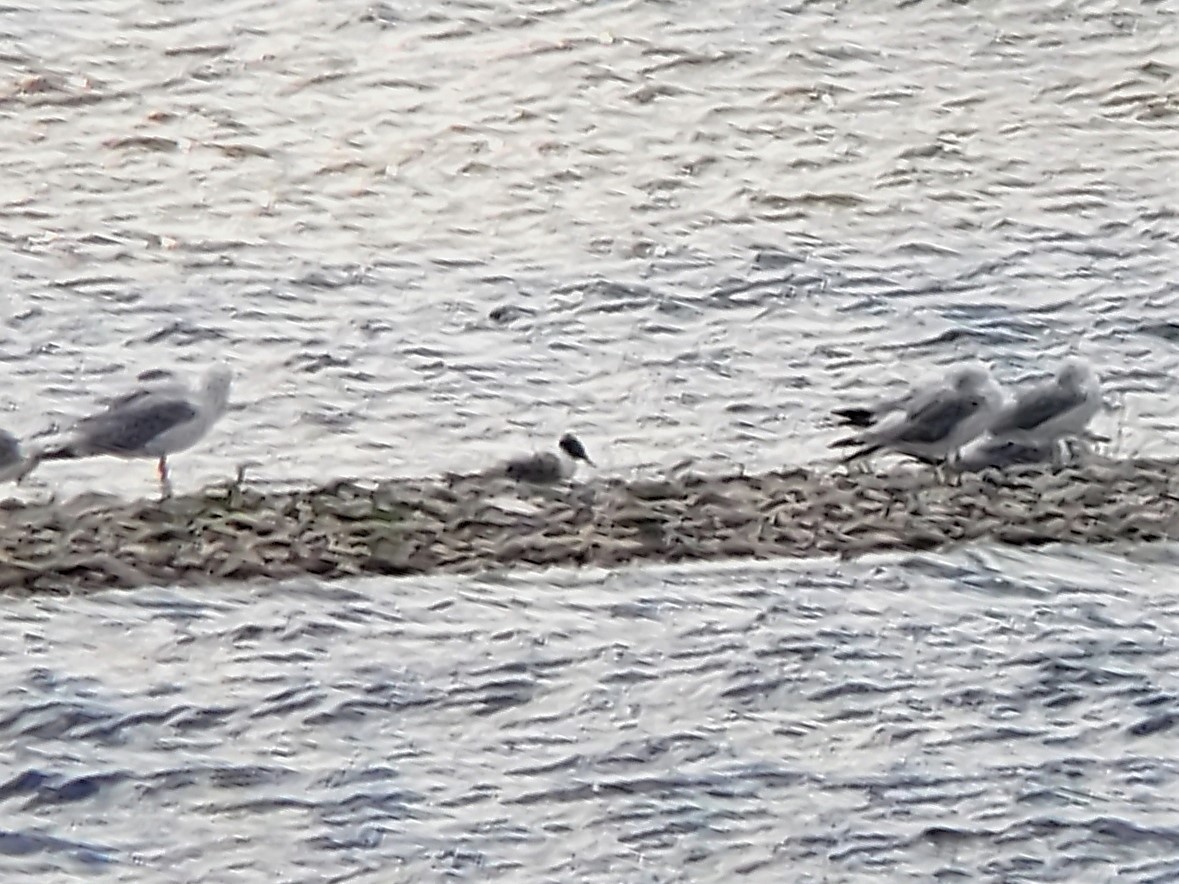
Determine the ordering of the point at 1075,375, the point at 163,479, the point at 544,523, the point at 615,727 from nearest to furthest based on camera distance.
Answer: the point at 615,727 → the point at 544,523 → the point at 163,479 → the point at 1075,375

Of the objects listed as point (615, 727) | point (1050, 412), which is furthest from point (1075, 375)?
point (615, 727)

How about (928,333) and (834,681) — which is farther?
(928,333)

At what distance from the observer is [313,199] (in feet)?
7.75

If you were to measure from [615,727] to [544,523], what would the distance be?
0.31 m

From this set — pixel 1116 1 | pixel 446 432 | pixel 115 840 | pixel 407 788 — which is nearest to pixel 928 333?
pixel 1116 1

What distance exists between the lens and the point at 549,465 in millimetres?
2234

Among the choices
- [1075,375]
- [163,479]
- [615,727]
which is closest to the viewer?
[615,727]

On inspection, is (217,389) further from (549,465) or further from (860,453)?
(860,453)

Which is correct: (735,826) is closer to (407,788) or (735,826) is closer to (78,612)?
(407,788)

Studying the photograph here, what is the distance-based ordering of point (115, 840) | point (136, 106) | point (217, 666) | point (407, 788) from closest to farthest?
point (115, 840), point (407, 788), point (217, 666), point (136, 106)

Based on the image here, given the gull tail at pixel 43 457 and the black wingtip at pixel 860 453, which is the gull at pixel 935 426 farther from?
the gull tail at pixel 43 457

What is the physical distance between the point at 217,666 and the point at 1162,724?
0.92 meters

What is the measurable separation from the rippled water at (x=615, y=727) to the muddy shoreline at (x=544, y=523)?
0.03m

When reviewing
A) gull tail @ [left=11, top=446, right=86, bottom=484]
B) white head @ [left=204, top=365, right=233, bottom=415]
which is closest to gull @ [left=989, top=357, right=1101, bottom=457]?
white head @ [left=204, top=365, right=233, bottom=415]
